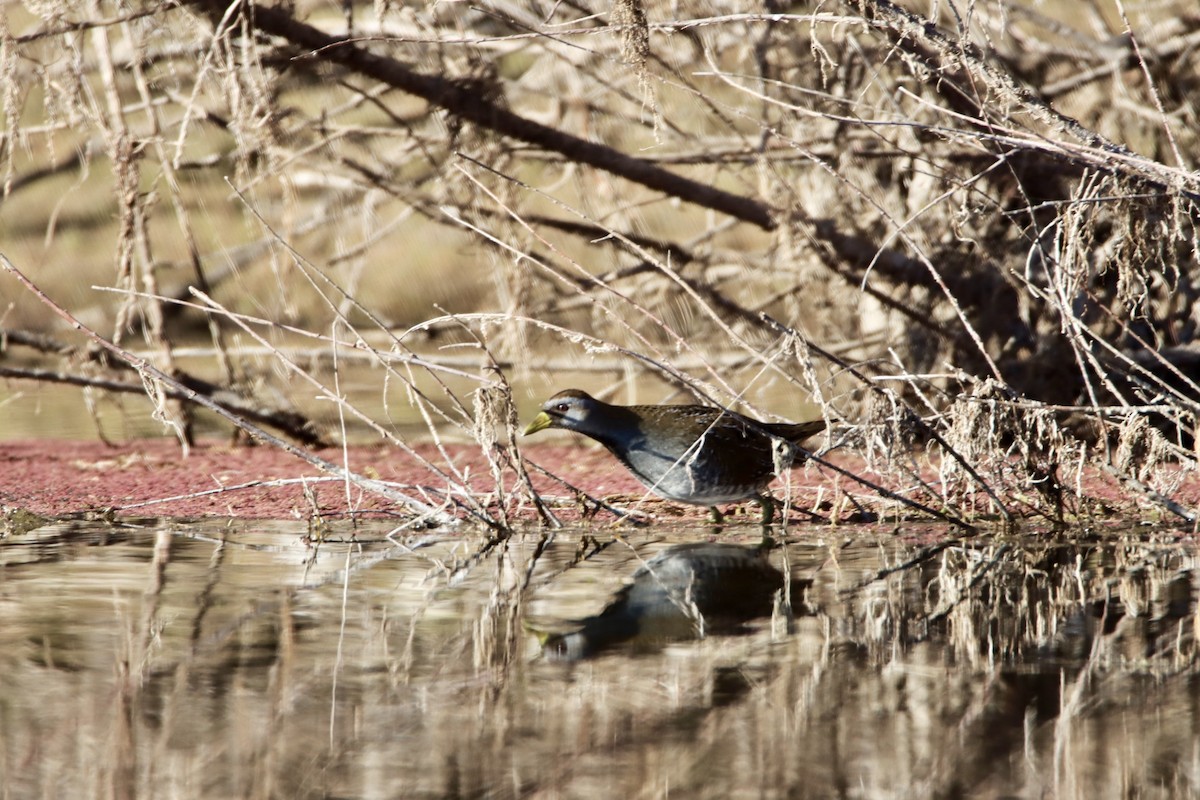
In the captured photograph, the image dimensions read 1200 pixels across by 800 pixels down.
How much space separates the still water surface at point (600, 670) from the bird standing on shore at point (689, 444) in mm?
461

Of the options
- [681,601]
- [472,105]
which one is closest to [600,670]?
[681,601]

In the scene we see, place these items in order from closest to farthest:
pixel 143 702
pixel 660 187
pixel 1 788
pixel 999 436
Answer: pixel 1 788, pixel 143 702, pixel 999 436, pixel 660 187

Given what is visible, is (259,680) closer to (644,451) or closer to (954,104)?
(644,451)

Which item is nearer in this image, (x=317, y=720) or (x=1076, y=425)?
(x=317, y=720)

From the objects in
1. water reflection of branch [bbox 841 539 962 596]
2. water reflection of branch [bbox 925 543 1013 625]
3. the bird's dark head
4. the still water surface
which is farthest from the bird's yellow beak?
water reflection of branch [bbox 925 543 1013 625]

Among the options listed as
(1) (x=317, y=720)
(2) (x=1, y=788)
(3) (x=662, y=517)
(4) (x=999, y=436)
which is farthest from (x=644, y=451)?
(2) (x=1, y=788)

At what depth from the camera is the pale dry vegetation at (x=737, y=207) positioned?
4895 millimetres

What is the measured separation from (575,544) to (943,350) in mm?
3066

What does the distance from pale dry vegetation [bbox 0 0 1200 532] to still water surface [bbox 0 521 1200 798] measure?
583mm

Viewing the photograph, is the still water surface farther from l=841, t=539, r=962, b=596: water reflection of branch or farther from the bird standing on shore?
the bird standing on shore

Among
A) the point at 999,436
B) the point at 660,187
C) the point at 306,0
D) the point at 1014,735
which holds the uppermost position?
the point at 306,0

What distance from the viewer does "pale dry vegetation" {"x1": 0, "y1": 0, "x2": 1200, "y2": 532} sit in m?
4.89

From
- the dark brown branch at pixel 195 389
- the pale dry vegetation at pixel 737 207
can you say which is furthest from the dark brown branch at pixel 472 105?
the dark brown branch at pixel 195 389

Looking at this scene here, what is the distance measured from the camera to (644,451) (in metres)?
5.57
